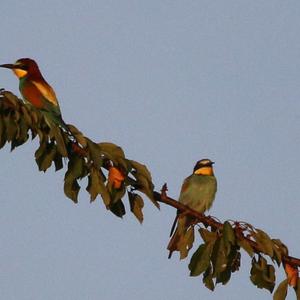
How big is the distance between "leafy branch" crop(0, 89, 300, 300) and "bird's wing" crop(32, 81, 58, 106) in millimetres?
2350

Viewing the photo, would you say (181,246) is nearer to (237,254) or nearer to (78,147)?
(237,254)

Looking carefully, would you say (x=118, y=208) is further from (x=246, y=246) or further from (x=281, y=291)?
(x=281, y=291)

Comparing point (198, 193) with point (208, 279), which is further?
point (198, 193)

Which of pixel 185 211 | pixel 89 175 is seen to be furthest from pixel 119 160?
pixel 185 211

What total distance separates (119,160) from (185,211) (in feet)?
1.22

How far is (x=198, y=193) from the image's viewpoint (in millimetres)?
7324

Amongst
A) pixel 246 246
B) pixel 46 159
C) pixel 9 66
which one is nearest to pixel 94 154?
pixel 46 159

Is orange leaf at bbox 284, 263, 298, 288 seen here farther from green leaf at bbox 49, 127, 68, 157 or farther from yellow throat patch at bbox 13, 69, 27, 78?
yellow throat patch at bbox 13, 69, 27, 78

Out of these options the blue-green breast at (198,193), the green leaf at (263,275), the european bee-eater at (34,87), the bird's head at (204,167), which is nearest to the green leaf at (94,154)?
the green leaf at (263,275)

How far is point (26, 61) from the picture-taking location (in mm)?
6195

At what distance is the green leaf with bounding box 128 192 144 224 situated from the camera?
3.09 m

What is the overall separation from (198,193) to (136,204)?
4261mm

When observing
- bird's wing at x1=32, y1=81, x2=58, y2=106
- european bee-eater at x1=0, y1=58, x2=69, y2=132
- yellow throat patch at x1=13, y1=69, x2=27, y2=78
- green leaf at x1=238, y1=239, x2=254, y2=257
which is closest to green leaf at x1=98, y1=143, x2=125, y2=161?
green leaf at x1=238, y1=239, x2=254, y2=257

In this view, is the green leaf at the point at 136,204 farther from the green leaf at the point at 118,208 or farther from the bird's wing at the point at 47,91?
the bird's wing at the point at 47,91
